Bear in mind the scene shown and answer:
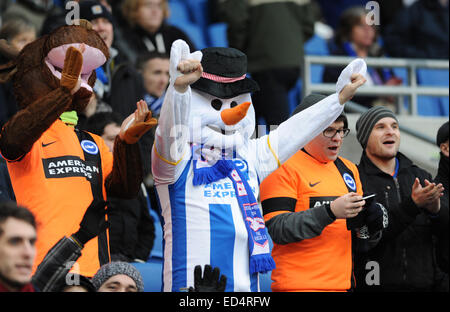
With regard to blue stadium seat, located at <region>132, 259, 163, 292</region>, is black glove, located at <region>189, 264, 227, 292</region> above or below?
below

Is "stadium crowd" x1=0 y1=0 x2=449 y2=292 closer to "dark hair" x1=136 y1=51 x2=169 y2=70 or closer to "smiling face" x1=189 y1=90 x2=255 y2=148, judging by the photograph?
"dark hair" x1=136 y1=51 x2=169 y2=70

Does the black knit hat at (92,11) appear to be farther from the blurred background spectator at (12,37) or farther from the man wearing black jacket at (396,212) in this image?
the man wearing black jacket at (396,212)

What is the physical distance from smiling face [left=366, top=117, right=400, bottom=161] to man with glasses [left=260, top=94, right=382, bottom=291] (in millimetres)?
398

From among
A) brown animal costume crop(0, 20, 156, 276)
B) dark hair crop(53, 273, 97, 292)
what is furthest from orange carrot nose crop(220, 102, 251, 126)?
dark hair crop(53, 273, 97, 292)

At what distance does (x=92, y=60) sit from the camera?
14.3ft

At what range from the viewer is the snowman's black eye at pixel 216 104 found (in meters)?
4.46

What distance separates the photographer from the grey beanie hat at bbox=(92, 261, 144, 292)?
4125 mm

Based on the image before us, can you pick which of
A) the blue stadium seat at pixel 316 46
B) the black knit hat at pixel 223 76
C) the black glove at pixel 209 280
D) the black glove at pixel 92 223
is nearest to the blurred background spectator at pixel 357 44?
the blue stadium seat at pixel 316 46

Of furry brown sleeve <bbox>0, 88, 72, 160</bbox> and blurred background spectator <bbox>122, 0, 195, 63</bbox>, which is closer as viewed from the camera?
furry brown sleeve <bbox>0, 88, 72, 160</bbox>

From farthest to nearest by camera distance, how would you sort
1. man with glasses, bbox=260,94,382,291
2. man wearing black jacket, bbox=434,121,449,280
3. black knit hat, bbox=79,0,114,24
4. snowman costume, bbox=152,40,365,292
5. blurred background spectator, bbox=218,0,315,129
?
blurred background spectator, bbox=218,0,315,129, black knit hat, bbox=79,0,114,24, man wearing black jacket, bbox=434,121,449,280, man with glasses, bbox=260,94,382,291, snowman costume, bbox=152,40,365,292
